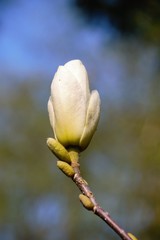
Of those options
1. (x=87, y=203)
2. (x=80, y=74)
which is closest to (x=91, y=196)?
(x=87, y=203)

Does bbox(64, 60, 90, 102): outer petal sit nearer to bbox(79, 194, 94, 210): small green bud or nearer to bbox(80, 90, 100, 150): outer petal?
bbox(80, 90, 100, 150): outer petal

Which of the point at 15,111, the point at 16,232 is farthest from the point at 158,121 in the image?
the point at 15,111

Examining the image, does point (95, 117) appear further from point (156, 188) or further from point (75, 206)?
point (75, 206)

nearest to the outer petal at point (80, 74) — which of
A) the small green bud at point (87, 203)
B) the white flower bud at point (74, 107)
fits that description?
the white flower bud at point (74, 107)

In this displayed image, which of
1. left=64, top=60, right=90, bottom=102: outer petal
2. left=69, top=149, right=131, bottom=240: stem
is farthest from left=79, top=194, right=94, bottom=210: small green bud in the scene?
left=64, top=60, right=90, bottom=102: outer petal

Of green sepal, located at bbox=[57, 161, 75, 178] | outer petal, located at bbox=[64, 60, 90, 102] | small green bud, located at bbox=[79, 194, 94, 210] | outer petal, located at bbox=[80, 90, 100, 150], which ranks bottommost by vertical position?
small green bud, located at bbox=[79, 194, 94, 210]
